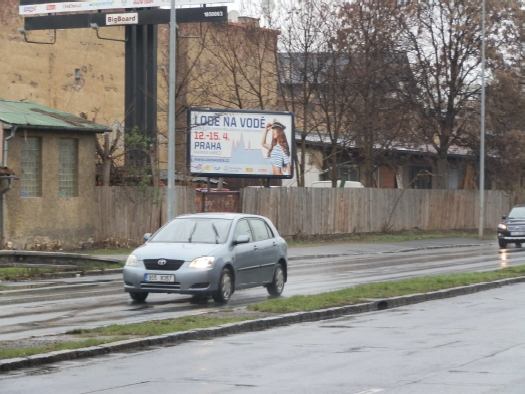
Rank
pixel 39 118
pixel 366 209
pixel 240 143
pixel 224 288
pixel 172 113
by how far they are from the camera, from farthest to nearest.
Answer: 1. pixel 366 209
2. pixel 240 143
3. pixel 39 118
4. pixel 172 113
5. pixel 224 288

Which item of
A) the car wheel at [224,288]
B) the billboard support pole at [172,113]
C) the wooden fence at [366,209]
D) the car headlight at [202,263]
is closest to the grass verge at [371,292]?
the car wheel at [224,288]

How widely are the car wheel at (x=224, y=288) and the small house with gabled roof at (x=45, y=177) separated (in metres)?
14.6

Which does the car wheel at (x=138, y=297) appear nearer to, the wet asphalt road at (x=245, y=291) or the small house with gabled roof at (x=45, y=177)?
the wet asphalt road at (x=245, y=291)

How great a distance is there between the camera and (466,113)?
48812 millimetres

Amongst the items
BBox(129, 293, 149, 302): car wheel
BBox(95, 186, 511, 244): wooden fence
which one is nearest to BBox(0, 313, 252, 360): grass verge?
BBox(129, 293, 149, 302): car wheel

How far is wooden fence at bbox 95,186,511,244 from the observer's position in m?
33.3

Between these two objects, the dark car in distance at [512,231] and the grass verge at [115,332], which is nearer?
the grass verge at [115,332]

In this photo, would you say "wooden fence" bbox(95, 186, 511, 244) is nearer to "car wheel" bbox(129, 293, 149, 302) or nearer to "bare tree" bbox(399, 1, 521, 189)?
"bare tree" bbox(399, 1, 521, 189)

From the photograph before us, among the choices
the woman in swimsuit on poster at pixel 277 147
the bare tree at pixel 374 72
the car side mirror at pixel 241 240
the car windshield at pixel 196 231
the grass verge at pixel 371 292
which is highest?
the bare tree at pixel 374 72

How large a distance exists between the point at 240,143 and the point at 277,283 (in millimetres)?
19083

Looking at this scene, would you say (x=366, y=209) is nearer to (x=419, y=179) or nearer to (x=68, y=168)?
(x=68, y=168)

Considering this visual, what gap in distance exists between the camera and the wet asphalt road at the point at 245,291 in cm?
1389

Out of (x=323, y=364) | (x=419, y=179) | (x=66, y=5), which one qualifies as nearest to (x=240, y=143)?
(x=66, y=5)

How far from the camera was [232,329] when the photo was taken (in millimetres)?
12344
